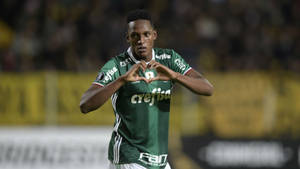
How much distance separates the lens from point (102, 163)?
975 centimetres

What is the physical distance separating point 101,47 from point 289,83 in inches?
151

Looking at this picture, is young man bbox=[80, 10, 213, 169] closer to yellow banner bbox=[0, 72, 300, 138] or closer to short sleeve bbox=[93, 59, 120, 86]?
short sleeve bbox=[93, 59, 120, 86]

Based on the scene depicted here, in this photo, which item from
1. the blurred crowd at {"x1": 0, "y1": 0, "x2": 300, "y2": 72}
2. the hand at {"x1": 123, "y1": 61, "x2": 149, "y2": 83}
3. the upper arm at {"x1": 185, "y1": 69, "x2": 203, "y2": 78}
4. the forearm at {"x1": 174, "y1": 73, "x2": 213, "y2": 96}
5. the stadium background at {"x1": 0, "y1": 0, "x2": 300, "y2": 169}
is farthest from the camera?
the blurred crowd at {"x1": 0, "y1": 0, "x2": 300, "y2": 72}

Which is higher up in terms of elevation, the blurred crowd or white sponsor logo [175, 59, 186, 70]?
the blurred crowd

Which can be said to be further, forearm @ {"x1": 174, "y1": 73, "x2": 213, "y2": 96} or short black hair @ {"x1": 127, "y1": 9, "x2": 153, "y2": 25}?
short black hair @ {"x1": 127, "y1": 9, "x2": 153, "y2": 25}

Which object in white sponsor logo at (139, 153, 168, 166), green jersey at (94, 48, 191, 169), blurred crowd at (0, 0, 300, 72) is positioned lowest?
white sponsor logo at (139, 153, 168, 166)

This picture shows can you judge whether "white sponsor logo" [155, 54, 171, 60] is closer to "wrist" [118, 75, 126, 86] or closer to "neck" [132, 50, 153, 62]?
"neck" [132, 50, 153, 62]

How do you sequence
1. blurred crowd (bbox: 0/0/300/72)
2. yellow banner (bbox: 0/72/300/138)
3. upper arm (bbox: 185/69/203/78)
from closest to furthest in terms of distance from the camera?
upper arm (bbox: 185/69/203/78) < yellow banner (bbox: 0/72/300/138) < blurred crowd (bbox: 0/0/300/72)

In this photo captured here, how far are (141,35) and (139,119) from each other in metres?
0.67

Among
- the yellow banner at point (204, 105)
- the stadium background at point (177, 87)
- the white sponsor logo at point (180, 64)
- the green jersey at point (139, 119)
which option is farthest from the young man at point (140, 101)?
the yellow banner at point (204, 105)

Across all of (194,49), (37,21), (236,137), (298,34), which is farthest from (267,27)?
(37,21)

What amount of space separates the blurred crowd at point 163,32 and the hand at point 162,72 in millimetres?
6463

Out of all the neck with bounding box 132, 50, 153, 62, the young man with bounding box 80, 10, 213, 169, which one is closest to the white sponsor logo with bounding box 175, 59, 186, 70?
the young man with bounding box 80, 10, 213, 169

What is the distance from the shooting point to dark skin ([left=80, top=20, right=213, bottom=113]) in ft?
14.3
